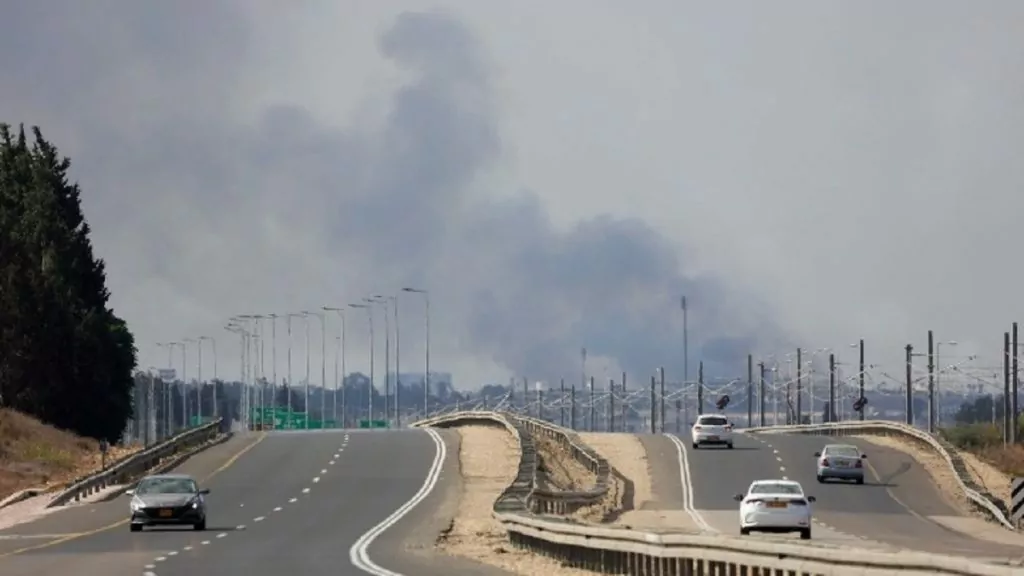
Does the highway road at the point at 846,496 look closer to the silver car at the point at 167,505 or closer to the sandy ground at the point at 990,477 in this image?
the sandy ground at the point at 990,477

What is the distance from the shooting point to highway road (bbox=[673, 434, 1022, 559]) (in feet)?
189

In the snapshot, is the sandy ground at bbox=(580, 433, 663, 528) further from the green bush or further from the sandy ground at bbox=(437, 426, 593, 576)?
the green bush

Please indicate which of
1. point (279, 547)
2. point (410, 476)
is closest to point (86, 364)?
point (410, 476)

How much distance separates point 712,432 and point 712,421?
169 centimetres

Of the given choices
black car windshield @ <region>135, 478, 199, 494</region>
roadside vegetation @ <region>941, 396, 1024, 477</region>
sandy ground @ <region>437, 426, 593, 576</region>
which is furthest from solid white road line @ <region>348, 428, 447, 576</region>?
roadside vegetation @ <region>941, 396, 1024, 477</region>

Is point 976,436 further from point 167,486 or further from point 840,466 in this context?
point 167,486

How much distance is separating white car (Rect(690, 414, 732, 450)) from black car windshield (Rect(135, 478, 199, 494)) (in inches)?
2040

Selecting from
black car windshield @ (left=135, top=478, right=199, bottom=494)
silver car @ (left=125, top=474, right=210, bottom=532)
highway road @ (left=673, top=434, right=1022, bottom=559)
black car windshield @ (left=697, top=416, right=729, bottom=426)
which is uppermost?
black car windshield @ (left=697, top=416, right=729, bottom=426)

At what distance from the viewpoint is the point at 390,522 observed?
59000 mm

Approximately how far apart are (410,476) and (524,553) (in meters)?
39.0

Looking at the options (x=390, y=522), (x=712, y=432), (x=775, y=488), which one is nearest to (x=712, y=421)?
(x=712, y=432)

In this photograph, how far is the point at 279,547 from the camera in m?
47.2

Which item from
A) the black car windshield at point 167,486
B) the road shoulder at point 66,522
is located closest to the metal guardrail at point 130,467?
the road shoulder at point 66,522

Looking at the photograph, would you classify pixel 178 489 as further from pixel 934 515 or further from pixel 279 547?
pixel 934 515
